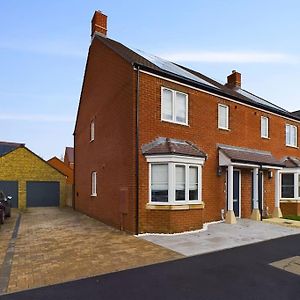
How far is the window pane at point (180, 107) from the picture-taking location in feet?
43.3

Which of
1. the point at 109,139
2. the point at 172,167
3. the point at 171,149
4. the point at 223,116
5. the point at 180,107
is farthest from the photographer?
the point at 223,116

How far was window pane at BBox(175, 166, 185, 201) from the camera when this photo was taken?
462 inches

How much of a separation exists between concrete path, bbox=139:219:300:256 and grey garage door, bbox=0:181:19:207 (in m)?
17.8

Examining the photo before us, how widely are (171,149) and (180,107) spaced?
8.41 feet

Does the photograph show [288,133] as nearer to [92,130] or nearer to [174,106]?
[174,106]

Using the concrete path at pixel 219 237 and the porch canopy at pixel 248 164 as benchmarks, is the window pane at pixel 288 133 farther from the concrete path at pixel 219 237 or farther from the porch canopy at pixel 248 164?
the concrete path at pixel 219 237

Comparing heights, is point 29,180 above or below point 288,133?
below

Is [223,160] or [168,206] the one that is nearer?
[168,206]

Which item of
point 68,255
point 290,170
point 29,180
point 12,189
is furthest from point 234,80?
point 12,189

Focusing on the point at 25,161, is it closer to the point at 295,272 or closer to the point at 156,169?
the point at 156,169

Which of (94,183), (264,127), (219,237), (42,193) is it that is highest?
(264,127)

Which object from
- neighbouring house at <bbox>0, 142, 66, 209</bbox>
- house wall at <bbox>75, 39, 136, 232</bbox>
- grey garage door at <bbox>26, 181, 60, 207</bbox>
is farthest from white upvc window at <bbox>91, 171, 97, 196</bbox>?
grey garage door at <bbox>26, 181, 60, 207</bbox>

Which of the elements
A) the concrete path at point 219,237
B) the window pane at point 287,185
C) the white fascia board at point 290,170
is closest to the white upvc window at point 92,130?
the concrete path at point 219,237

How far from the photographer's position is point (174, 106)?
12969 mm
